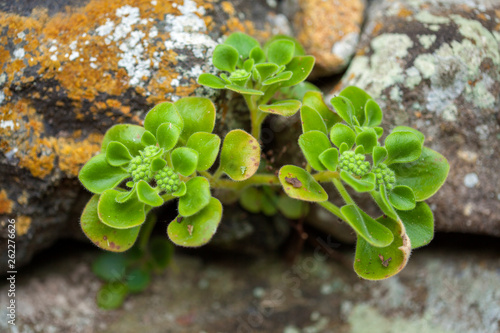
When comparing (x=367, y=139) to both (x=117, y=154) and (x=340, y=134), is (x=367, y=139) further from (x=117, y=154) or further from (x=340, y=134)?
(x=117, y=154)

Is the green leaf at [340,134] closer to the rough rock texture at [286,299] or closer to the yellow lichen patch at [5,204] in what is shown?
the rough rock texture at [286,299]

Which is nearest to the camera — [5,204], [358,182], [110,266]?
[358,182]

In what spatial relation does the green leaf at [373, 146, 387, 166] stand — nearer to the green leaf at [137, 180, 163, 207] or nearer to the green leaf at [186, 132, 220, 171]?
the green leaf at [186, 132, 220, 171]

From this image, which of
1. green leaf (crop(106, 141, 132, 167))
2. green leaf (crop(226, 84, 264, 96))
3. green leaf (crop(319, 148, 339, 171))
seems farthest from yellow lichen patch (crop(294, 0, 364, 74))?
green leaf (crop(106, 141, 132, 167))

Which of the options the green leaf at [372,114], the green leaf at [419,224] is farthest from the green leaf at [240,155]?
the green leaf at [419,224]

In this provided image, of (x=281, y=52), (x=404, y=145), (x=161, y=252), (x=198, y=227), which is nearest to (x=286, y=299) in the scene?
(x=161, y=252)

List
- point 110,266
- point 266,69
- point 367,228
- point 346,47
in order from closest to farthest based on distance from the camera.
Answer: point 367,228, point 266,69, point 346,47, point 110,266

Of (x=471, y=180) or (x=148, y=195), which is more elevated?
(x=148, y=195)
